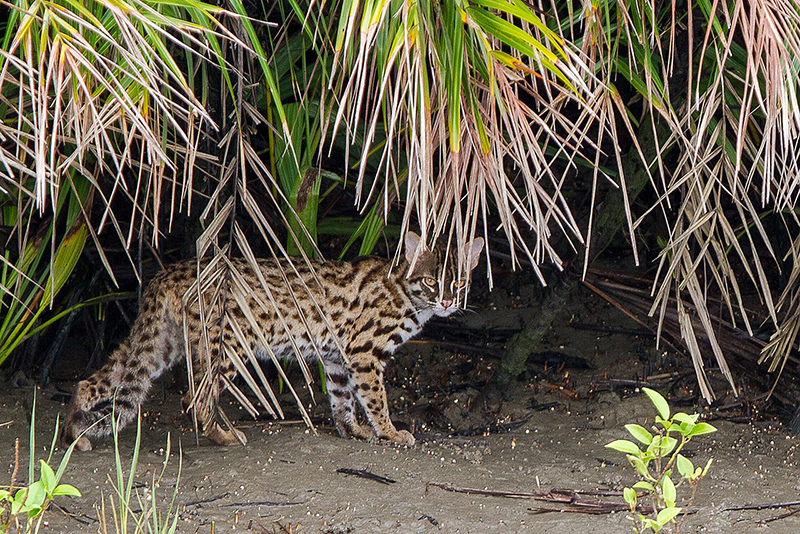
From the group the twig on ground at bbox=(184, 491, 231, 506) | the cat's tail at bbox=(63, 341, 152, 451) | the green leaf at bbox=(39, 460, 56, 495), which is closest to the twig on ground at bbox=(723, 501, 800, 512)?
the twig on ground at bbox=(184, 491, 231, 506)

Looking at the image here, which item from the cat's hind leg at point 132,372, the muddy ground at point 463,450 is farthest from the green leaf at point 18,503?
the cat's hind leg at point 132,372

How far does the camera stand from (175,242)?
5.29 metres

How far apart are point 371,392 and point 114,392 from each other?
124 centimetres

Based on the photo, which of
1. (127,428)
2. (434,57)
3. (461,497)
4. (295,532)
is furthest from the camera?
(127,428)

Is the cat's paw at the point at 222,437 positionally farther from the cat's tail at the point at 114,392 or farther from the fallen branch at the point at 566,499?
the fallen branch at the point at 566,499

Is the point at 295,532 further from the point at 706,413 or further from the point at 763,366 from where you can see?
the point at 763,366

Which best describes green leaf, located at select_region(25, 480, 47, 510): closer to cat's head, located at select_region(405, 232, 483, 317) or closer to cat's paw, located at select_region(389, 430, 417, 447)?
cat's paw, located at select_region(389, 430, 417, 447)

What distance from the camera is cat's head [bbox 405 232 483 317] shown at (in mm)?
4645

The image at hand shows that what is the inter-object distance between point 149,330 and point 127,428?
1.98ft

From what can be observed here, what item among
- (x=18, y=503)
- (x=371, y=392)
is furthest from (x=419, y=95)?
(x=371, y=392)

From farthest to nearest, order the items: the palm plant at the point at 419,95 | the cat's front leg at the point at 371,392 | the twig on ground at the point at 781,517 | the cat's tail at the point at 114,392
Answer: the cat's front leg at the point at 371,392 < the cat's tail at the point at 114,392 < the twig on ground at the point at 781,517 < the palm plant at the point at 419,95

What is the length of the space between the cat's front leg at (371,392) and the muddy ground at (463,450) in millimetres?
188

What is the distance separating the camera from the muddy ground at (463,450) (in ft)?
11.6

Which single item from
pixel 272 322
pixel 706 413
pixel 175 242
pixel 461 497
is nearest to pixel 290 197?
pixel 272 322
